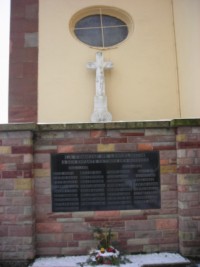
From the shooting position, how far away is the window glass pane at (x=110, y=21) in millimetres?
6363

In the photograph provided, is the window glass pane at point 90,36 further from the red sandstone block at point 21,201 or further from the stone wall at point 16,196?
the red sandstone block at point 21,201

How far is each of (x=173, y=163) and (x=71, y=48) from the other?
329 cm

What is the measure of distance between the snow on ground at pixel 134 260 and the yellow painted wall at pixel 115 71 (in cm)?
272

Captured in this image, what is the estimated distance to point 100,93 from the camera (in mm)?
5664

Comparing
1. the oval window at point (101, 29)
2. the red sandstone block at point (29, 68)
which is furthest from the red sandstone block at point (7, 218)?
the oval window at point (101, 29)

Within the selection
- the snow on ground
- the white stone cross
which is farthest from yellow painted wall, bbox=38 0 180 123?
the snow on ground

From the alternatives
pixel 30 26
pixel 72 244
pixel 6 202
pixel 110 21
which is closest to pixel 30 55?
pixel 30 26

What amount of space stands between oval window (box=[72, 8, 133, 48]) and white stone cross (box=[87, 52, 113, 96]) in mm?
554

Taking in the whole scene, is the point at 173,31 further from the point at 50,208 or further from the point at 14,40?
the point at 50,208

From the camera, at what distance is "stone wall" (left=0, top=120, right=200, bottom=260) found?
388 cm

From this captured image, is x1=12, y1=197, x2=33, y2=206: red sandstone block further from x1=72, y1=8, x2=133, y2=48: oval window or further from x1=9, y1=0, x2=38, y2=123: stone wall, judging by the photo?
x1=72, y1=8, x2=133, y2=48: oval window

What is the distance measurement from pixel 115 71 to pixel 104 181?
276 cm

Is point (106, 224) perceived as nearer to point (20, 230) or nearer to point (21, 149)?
point (20, 230)

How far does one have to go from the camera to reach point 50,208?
3.99m
